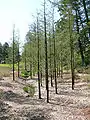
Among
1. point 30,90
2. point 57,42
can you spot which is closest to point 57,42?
point 57,42

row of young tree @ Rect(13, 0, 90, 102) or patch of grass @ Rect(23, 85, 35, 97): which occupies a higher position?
row of young tree @ Rect(13, 0, 90, 102)

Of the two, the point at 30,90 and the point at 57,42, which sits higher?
the point at 57,42

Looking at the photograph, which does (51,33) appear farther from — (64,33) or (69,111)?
(69,111)

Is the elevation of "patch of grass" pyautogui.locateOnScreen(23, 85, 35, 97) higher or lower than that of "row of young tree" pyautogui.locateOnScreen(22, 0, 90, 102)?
lower

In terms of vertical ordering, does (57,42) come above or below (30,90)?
above

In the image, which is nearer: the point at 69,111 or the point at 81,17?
the point at 69,111

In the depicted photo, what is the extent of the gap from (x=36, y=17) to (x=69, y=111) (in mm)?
10706

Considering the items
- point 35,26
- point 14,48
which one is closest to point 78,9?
point 14,48

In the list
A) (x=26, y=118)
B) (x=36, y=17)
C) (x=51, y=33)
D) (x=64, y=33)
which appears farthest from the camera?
(x=64, y=33)

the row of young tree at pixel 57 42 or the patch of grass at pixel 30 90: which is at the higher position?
the row of young tree at pixel 57 42

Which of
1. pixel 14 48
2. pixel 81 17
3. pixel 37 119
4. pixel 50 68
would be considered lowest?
pixel 37 119

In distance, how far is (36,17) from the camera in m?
24.3

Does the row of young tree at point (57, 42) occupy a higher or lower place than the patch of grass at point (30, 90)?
higher

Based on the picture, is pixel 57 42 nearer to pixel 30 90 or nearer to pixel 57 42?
pixel 57 42
